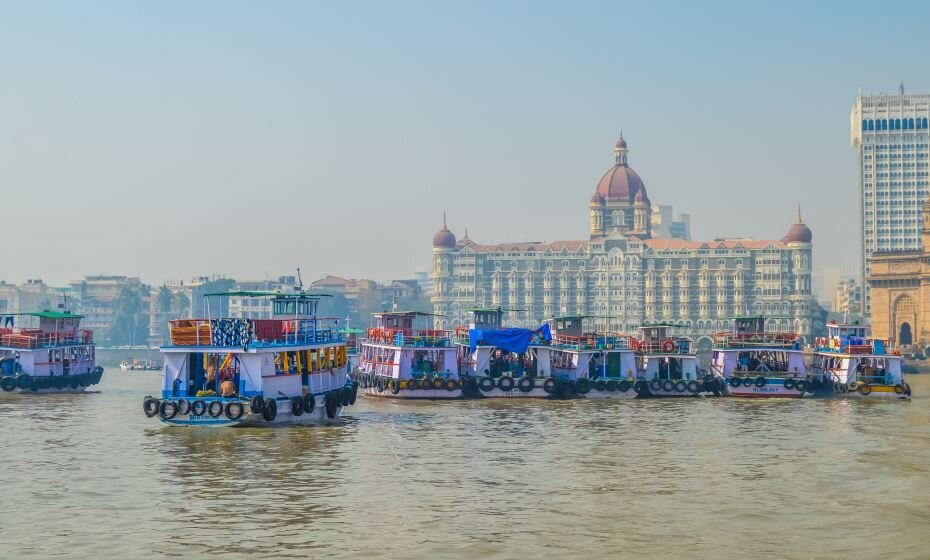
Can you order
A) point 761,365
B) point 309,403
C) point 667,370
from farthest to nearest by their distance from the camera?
point 667,370 < point 761,365 < point 309,403

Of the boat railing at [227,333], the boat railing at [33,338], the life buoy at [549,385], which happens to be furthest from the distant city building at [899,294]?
the boat railing at [227,333]

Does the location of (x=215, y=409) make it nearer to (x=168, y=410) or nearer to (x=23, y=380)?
(x=168, y=410)

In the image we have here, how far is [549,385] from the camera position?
249 ft

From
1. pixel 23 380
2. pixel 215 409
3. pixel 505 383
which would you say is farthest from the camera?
pixel 23 380

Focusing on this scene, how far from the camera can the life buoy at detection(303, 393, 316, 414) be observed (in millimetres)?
55144

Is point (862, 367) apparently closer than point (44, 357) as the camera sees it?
No

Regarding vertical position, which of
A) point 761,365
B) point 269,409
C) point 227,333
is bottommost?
point 269,409

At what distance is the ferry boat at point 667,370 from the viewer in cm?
7862

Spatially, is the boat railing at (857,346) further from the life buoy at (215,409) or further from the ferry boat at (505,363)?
the life buoy at (215,409)

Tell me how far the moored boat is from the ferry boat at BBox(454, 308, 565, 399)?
237 inches

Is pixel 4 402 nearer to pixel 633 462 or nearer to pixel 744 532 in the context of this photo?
pixel 633 462

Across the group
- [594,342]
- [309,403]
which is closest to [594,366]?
[594,342]

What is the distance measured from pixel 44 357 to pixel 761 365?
44.7m

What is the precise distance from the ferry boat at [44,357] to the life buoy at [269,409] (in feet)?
94.5
